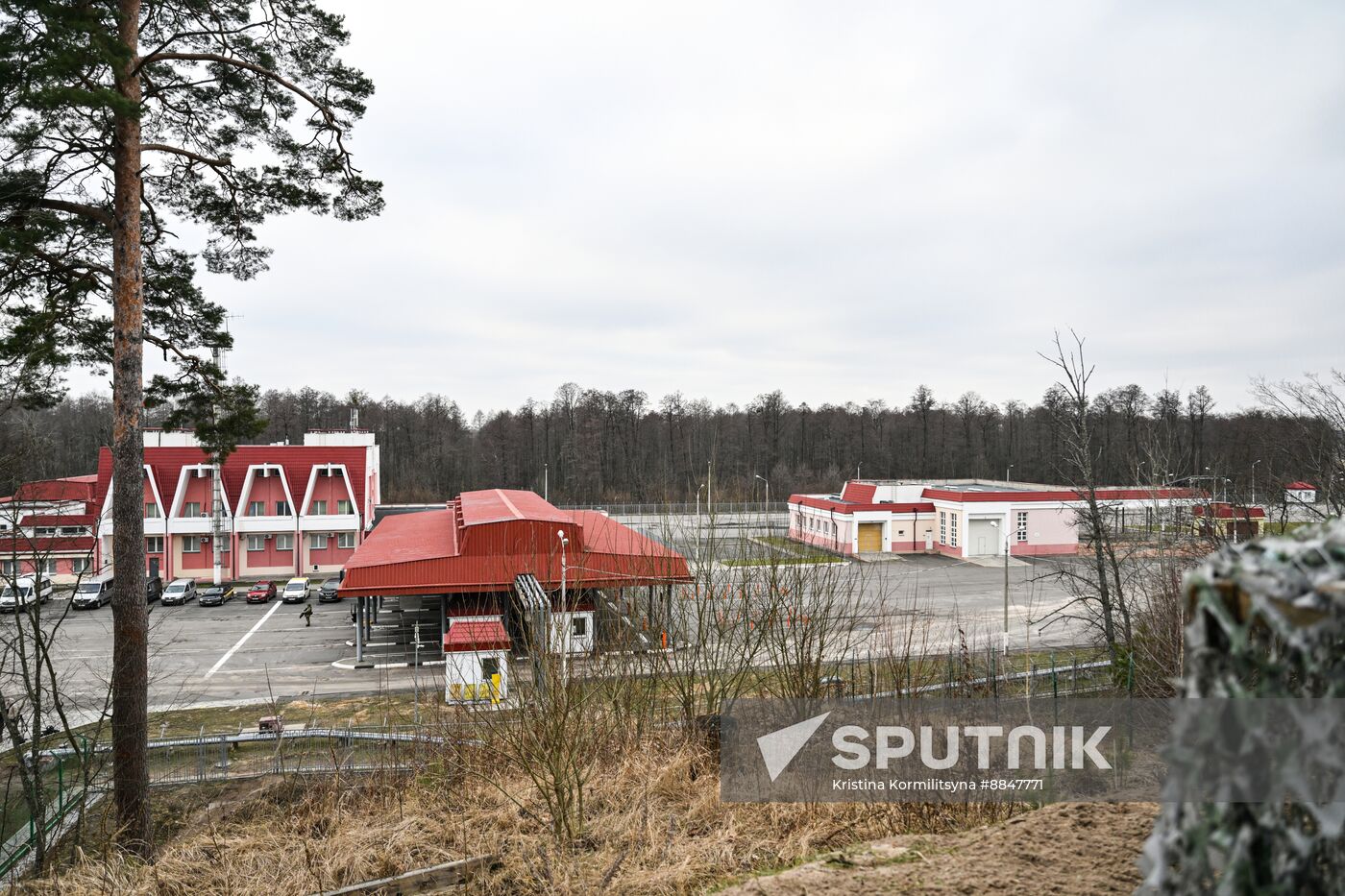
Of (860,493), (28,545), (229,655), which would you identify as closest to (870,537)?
(860,493)

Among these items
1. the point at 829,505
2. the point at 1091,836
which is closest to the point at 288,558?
the point at 829,505

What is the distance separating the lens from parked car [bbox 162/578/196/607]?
31.3m

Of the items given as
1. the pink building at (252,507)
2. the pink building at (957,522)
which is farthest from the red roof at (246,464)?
the pink building at (957,522)

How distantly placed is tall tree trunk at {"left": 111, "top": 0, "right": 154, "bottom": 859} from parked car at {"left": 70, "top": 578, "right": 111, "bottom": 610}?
86.7 feet

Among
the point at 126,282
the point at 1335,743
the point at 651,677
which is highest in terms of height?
the point at 126,282

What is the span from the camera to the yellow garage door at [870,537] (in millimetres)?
42219

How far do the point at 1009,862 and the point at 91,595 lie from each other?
3635 cm

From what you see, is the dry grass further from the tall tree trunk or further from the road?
the road

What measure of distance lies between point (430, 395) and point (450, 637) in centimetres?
6589

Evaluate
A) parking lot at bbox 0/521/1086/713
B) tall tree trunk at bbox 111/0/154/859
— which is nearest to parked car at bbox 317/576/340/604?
parking lot at bbox 0/521/1086/713

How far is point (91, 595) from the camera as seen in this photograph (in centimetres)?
3048

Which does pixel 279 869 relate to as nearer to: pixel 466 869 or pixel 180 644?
pixel 466 869

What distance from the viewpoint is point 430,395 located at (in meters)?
79.3

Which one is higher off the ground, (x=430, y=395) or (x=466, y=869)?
(x=430, y=395)
